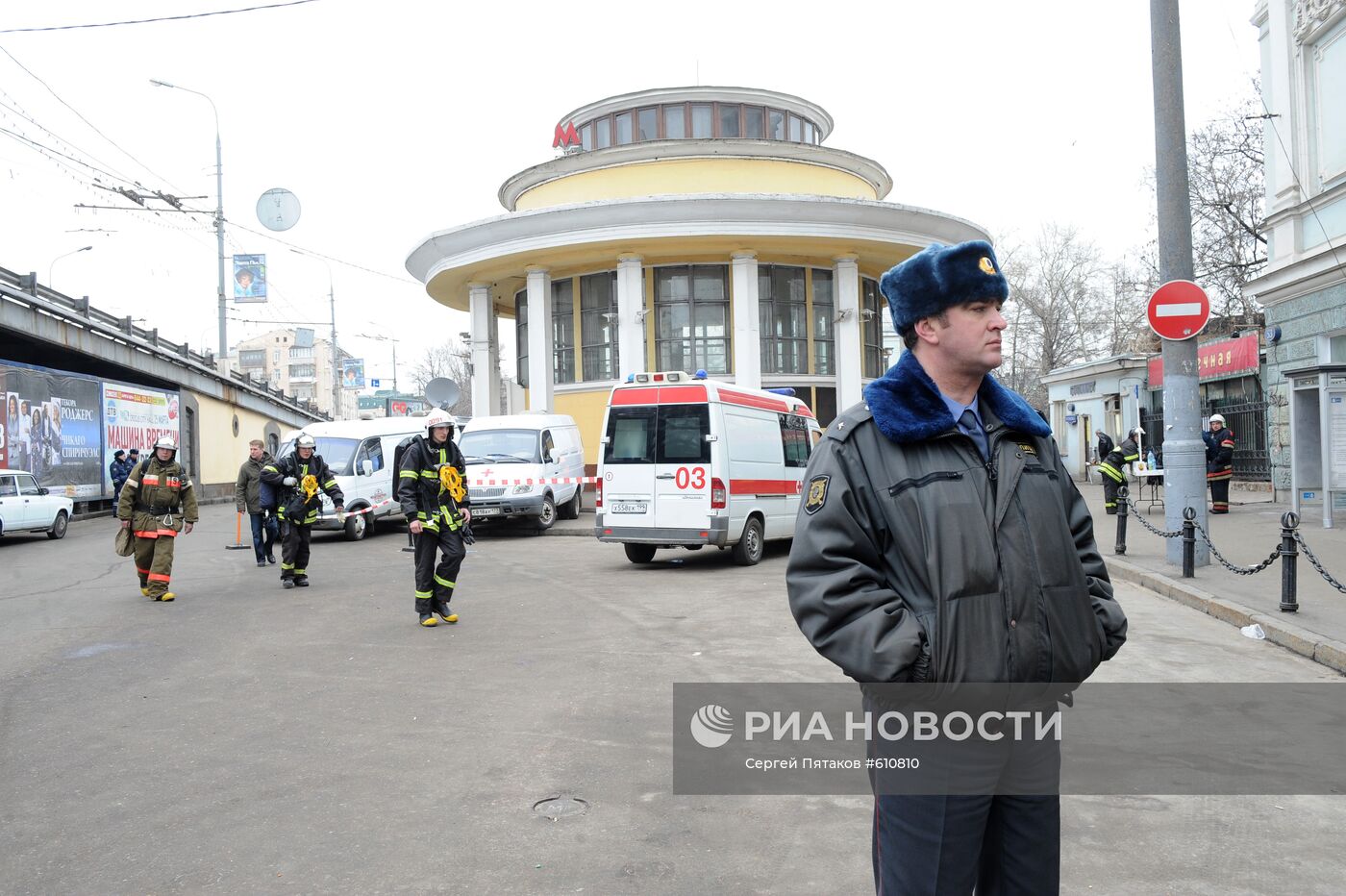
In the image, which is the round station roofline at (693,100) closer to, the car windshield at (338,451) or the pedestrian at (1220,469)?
the car windshield at (338,451)

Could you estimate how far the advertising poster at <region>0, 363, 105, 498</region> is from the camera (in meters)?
23.5

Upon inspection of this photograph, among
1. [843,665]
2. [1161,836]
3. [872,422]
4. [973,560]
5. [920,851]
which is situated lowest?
[1161,836]

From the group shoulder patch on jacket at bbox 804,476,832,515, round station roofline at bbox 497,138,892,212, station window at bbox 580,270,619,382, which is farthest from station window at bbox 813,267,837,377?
shoulder patch on jacket at bbox 804,476,832,515

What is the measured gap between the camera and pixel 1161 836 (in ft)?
13.6

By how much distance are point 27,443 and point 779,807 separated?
997 inches

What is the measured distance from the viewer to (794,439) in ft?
51.8

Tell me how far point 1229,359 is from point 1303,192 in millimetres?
9478

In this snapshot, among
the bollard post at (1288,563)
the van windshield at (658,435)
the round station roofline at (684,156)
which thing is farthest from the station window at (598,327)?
the bollard post at (1288,563)

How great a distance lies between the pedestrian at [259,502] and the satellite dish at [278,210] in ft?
33.3

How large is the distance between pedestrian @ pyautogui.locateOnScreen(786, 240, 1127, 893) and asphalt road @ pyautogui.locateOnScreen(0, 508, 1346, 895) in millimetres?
1567

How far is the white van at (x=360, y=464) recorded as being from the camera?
64.1 feet

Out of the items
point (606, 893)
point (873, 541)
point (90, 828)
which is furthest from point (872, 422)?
point (90, 828)

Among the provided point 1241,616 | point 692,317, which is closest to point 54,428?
point 692,317

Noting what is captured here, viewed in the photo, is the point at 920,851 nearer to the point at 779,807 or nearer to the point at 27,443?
the point at 779,807
